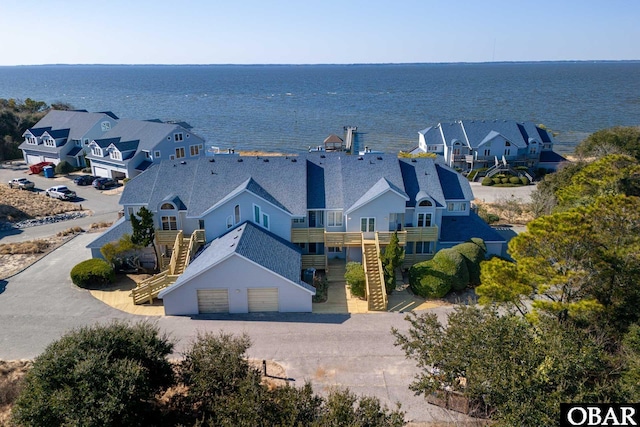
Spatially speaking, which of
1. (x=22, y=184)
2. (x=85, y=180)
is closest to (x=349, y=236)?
(x=85, y=180)

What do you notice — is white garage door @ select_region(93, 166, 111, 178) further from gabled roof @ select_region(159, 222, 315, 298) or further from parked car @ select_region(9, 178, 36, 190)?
gabled roof @ select_region(159, 222, 315, 298)

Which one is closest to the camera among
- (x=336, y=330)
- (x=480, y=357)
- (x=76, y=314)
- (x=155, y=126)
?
(x=480, y=357)

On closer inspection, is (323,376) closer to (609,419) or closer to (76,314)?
(609,419)

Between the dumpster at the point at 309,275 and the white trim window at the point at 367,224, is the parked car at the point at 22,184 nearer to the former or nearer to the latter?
the dumpster at the point at 309,275

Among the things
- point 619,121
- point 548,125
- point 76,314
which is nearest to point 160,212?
point 76,314

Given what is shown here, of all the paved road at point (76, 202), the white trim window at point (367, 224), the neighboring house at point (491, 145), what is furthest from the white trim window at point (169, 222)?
the neighboring house at point (491, 145)

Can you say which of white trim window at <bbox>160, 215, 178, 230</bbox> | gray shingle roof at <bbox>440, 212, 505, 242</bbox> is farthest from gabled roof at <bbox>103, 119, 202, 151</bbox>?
gray shingle roof at <bbox>440, 212, 505, 242</bbox>
